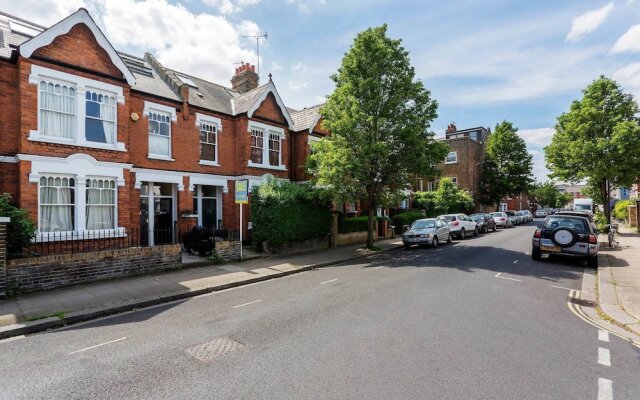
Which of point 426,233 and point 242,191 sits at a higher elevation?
point 242,191

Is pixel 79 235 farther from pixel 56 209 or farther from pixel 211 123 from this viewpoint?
pixel 211 123

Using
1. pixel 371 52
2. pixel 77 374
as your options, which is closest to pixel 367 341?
pixel 77 374

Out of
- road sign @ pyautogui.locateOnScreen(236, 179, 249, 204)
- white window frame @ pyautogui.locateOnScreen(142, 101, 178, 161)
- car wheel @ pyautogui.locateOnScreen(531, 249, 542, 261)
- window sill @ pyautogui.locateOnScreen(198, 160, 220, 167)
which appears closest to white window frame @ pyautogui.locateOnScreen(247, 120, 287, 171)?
window sill @ pyautogui.locateOnScreen(198, 160, 220, 167)

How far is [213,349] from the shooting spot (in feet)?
16.5

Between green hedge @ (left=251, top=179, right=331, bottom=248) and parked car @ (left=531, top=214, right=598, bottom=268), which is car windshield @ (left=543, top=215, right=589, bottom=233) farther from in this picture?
green hedge @ (left=251, top=179, right=331, bottom=248)

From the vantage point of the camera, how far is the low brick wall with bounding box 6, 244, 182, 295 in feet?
27.5

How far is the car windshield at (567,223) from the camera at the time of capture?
38.1 feet

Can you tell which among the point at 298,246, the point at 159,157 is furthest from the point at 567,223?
the point at 159,157

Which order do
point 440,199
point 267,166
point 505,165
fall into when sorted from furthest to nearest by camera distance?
point 505,165
point 440,199
point 267,166

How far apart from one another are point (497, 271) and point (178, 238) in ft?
40.3

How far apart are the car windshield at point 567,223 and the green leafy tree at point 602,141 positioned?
7.74m

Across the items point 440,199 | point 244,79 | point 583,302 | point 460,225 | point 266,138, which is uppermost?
point 244,79

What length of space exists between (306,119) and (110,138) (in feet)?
35.4

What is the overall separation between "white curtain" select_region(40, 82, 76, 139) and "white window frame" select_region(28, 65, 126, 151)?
0.11 m
